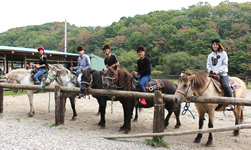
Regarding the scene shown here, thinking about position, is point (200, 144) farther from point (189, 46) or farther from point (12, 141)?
point (189, 46)

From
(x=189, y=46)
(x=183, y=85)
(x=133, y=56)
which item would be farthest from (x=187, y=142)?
(x=189, y=46)

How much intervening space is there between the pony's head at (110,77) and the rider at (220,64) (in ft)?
8.02

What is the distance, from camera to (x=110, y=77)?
4488mm

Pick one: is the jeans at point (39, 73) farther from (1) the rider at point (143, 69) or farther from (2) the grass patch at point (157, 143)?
(2) the grass patch at point (157, 143)

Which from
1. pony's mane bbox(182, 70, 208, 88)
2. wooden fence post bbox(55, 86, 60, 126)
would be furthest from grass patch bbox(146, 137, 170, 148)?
wooden fence post bbox(55, 86, 60, 126)

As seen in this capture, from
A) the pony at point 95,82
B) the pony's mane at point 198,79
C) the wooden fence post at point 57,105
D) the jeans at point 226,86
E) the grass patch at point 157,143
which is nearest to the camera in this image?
the grass patch at point 157,143

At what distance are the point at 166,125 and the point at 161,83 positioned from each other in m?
1.36

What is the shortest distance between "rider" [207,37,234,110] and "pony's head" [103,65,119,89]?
2445 millimetres

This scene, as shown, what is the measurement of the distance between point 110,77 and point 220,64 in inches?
107

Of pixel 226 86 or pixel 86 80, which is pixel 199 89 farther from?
pixel 86 80

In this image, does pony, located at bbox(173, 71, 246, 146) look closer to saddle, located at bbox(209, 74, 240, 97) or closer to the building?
saddle, located at bbox(209, 74, 240, 97)

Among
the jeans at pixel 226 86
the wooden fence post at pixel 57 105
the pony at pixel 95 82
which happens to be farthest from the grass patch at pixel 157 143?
the wooden fence post at pixel 57 105

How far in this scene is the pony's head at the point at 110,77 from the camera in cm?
444

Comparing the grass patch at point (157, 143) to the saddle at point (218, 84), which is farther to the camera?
the saddle at point (218, 84)
